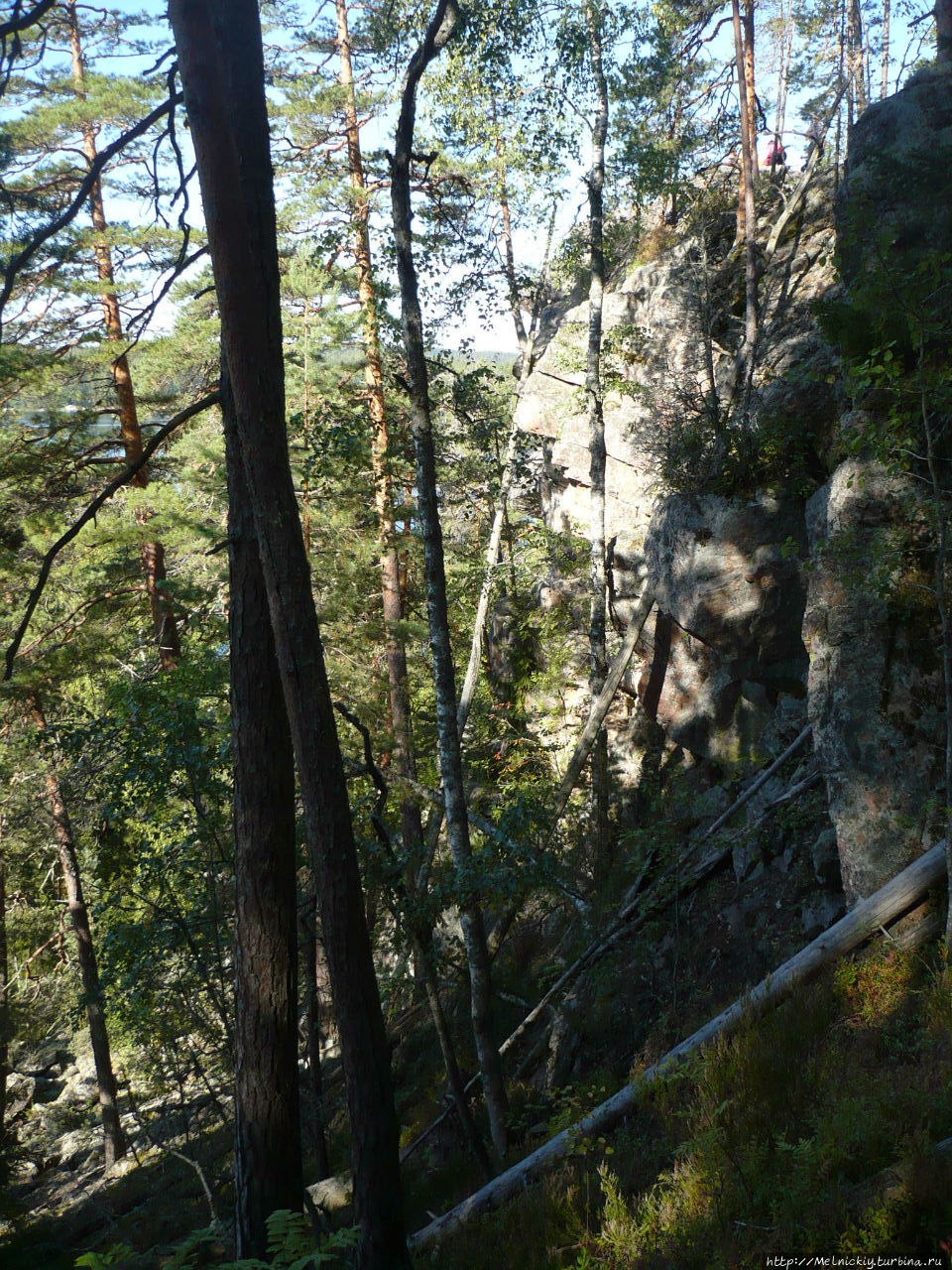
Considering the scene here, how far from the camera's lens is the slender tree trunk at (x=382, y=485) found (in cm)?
1305

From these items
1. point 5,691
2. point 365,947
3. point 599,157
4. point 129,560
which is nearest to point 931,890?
point 365,947

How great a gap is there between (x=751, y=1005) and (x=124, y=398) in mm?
13129

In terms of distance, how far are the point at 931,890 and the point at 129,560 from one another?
14.5 meters

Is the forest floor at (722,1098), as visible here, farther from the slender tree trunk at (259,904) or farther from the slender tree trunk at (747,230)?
the slender tree trunk at (747,230)

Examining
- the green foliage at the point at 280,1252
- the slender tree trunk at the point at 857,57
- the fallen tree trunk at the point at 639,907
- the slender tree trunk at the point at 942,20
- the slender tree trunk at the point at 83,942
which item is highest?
the slender tree trunk at the point at 857,57

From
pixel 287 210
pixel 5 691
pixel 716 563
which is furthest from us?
pixel 287 210

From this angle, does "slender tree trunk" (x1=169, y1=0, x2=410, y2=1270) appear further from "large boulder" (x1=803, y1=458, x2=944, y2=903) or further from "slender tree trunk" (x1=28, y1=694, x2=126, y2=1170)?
"slender tree trunk" (x1=28, y1=694, x2=126, y2=1170)

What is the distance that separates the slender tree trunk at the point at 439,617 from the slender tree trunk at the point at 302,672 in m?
2.83

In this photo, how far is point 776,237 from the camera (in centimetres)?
1509

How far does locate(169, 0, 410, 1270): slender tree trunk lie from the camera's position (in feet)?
14.9

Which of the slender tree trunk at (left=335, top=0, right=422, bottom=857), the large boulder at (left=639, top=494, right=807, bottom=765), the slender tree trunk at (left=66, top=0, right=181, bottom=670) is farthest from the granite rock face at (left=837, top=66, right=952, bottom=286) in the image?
the slender tree trunk at (left=66, top=0, right=181, bottom=670)

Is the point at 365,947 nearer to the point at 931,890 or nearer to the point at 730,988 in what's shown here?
the point at 931,890

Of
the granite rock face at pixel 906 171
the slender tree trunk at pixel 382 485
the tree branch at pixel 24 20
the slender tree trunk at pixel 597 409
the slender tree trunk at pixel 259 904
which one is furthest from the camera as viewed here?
the slender tree trunk at pixel 382 485

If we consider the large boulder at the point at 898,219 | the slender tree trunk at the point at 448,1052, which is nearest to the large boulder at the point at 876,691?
the large boulder at the point at 898,219
